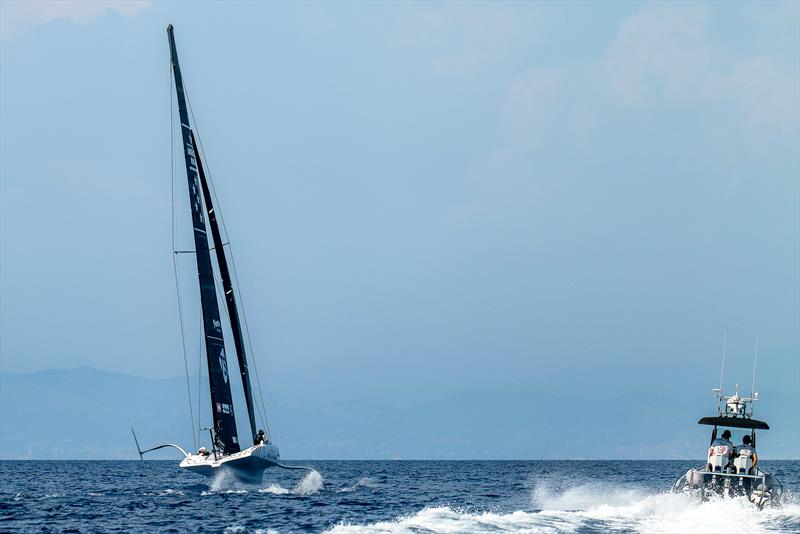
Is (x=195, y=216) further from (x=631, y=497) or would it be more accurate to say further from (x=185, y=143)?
(x=631, y=497)

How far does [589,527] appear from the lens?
3872 cm

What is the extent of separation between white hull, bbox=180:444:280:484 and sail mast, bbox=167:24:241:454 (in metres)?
1.13

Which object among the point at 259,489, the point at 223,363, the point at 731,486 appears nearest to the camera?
the point at 731,486

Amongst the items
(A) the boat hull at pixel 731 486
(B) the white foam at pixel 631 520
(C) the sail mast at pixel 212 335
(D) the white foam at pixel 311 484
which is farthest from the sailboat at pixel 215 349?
(A) the boat hull at pixel 731 486

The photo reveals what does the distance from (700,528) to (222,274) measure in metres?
31.4

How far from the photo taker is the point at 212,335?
186ft

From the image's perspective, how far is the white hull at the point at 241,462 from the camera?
5366 centimetres

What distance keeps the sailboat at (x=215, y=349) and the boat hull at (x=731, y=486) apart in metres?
22.0

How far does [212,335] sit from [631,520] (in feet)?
82.9

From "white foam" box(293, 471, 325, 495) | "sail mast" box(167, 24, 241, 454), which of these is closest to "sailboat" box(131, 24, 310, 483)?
"sail mast" box(167, 24, 241, 454)

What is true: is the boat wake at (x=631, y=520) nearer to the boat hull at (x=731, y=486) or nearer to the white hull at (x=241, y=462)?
the boat hull at (x=731, y=486)

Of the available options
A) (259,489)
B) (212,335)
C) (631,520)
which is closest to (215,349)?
(212,335)

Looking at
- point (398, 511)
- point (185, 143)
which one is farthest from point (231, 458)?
point (185, 143)

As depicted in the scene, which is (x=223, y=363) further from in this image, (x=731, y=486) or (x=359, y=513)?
(x=731, y=486)
